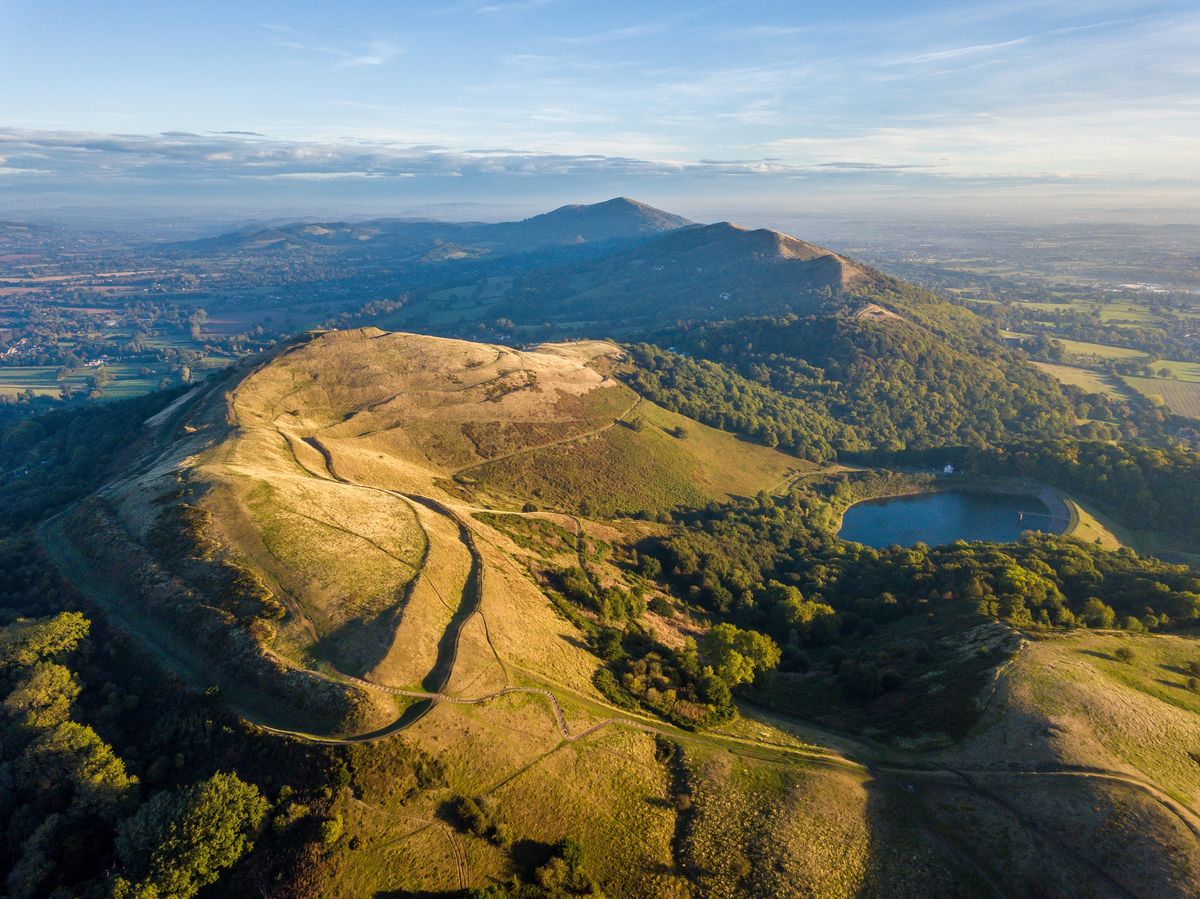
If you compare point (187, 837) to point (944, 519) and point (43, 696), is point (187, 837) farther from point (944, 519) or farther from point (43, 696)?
point (944, 519)

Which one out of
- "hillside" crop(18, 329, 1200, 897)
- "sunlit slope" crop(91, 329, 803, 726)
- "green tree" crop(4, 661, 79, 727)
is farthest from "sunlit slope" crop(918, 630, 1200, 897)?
"green tree" crop(4, 661, 79, 727)

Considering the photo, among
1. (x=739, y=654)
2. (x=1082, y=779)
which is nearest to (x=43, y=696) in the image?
(x=739, y=654)

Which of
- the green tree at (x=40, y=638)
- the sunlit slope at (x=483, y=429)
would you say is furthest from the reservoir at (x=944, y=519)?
the green tree at (x=40, y=638)

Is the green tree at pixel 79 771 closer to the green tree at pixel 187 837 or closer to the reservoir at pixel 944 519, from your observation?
the green tree at pixel 187 837

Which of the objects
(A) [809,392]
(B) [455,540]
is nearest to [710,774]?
(B) [455,540]

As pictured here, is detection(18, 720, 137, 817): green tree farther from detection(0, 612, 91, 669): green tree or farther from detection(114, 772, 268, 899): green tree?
detection(0, 612, 91, 669): green tree
